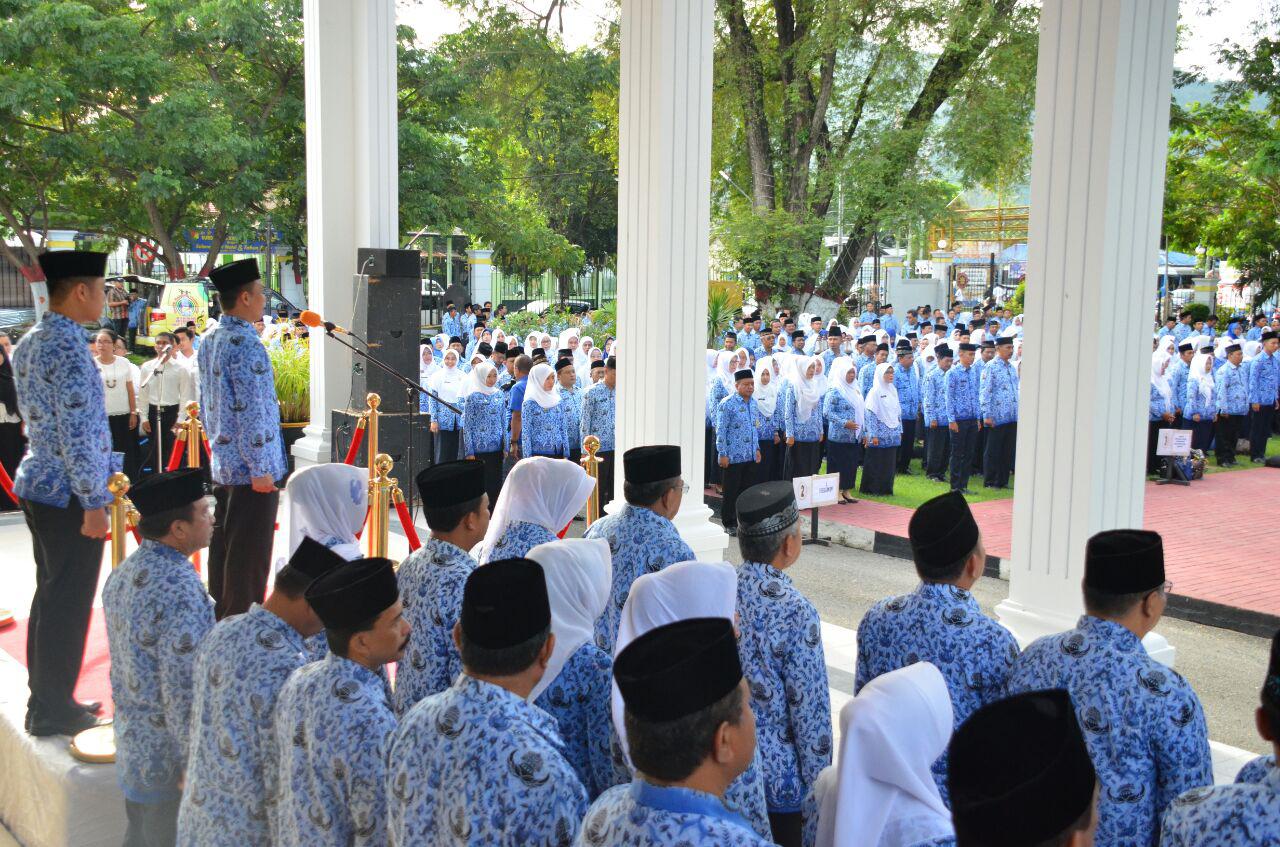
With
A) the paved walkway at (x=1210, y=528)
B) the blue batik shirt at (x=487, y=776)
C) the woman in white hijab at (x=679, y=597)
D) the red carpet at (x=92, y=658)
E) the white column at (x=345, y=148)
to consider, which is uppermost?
the white column at (x=345, y=148)

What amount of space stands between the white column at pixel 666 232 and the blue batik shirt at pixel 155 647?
3092 mm

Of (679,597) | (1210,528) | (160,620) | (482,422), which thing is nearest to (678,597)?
(679,597)

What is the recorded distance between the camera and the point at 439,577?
381 centimetres

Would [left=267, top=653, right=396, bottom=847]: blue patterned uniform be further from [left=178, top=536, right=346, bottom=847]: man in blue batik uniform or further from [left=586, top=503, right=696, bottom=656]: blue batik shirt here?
[left=586, top=503, right=696, bottom=656]: blue batik shirt

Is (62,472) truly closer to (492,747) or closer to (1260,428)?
(492,747)

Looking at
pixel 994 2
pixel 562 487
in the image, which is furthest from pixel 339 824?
pixel 994 2

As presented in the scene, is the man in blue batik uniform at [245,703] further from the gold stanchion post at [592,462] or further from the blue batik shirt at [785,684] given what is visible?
the gold stanchion post at [592,462]

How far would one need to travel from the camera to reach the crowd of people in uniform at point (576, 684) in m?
2.12

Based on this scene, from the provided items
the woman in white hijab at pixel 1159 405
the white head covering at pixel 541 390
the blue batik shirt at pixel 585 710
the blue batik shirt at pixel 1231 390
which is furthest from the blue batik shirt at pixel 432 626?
the blue batik shirt at pixel 1231 390

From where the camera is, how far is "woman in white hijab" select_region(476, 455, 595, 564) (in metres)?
4.47

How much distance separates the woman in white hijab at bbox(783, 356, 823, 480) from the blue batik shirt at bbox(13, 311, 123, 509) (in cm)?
905

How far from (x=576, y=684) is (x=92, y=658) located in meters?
4.53

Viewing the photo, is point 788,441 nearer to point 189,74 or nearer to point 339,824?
point 339,824

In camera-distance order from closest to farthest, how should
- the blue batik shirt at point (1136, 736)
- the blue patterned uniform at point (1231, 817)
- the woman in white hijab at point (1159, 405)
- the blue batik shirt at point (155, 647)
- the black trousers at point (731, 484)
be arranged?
the blue patterned uniform at point (1231, 817) < the blue batik shirt at point (1136, 736) < the blue batik shirt at point (155, 647) < the black trousers at point (731, 484) < the woman in white hijab at point (1159, 405)
